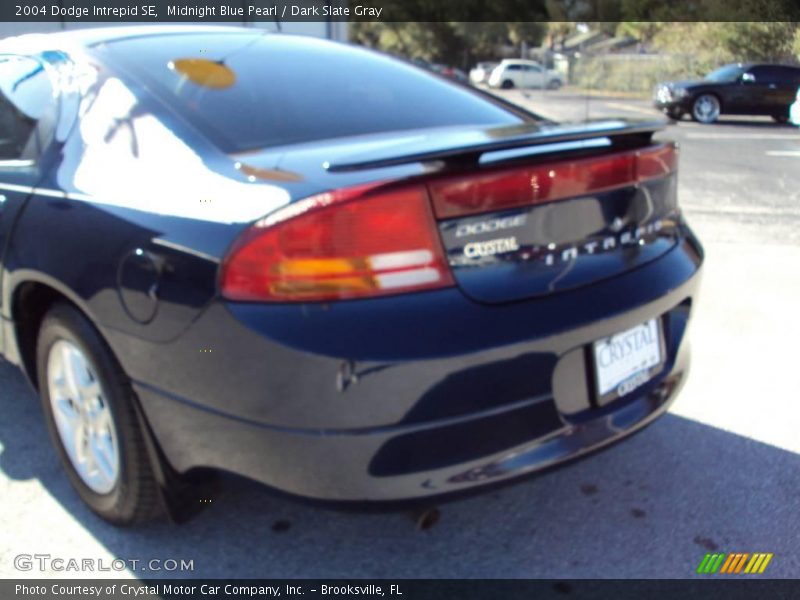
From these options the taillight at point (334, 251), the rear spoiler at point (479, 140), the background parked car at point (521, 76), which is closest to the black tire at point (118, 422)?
the taillight at point (334, 251)

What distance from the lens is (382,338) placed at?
5.77 feet

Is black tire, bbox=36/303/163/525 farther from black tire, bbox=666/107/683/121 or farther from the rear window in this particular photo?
black tire, bbox=666/107/683/121

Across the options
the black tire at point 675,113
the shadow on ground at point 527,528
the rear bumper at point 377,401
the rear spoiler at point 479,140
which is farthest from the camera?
the black tire at point 675,113

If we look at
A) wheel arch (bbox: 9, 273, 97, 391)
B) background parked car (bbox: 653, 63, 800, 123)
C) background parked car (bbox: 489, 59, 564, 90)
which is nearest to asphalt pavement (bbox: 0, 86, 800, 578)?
wheel arch (bbox: 9, 273, 97, 391)

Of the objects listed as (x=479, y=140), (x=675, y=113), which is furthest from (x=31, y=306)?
(x=675, y=113)

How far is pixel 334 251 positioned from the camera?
5.85ft

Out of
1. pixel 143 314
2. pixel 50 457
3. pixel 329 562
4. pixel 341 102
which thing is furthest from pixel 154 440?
pixel 341 102

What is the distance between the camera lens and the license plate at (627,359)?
2082 millimetres

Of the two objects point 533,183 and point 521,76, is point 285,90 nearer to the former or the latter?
point 533,183

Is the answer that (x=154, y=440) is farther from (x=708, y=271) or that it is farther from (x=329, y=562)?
(x=708, y=271)

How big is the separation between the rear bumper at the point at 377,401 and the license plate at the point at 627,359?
53mm

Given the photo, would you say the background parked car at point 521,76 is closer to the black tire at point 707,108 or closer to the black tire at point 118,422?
the black tire at point 707,108

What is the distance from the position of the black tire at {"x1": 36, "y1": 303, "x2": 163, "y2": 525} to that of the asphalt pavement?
107 millimetres

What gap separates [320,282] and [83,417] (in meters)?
1.11
